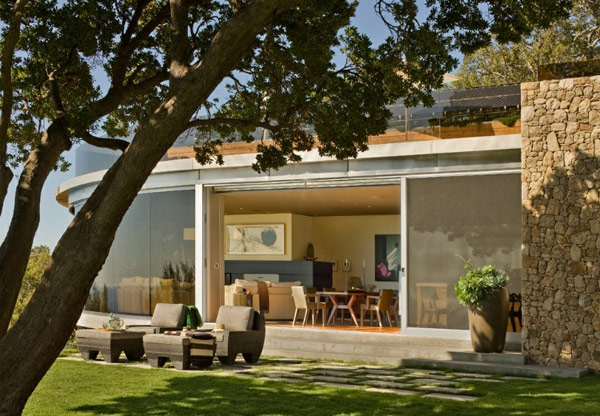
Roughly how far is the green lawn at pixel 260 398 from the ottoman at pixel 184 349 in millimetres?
465

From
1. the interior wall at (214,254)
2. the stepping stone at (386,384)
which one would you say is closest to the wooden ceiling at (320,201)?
the interior wall at (214,254)

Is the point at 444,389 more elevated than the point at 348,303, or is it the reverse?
the point at 348,303

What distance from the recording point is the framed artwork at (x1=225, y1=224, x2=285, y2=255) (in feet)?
70.7

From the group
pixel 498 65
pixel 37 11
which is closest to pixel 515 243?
pixel 37 11

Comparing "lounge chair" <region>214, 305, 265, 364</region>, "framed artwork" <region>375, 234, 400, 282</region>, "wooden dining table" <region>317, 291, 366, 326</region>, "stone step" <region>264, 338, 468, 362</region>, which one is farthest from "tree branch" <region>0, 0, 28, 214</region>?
"framed artwork" <region>375, 234, 400, 282</region>

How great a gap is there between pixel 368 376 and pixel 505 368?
6.22ft

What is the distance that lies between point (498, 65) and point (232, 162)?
16.9 m

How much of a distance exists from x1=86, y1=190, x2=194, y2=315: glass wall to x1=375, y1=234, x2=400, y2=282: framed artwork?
8423 mm

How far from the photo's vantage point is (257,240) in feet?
71.2

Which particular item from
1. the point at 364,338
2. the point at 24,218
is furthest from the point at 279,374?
the point at 24,218

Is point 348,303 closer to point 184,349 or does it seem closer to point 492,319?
point 492,319

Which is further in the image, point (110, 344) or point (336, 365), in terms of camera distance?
point (110, 344)

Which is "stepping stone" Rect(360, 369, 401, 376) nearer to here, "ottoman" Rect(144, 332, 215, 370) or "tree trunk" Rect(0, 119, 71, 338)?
"ottoman" Rect(144, 332, 215, 370)

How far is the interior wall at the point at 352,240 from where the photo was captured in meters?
23.1
